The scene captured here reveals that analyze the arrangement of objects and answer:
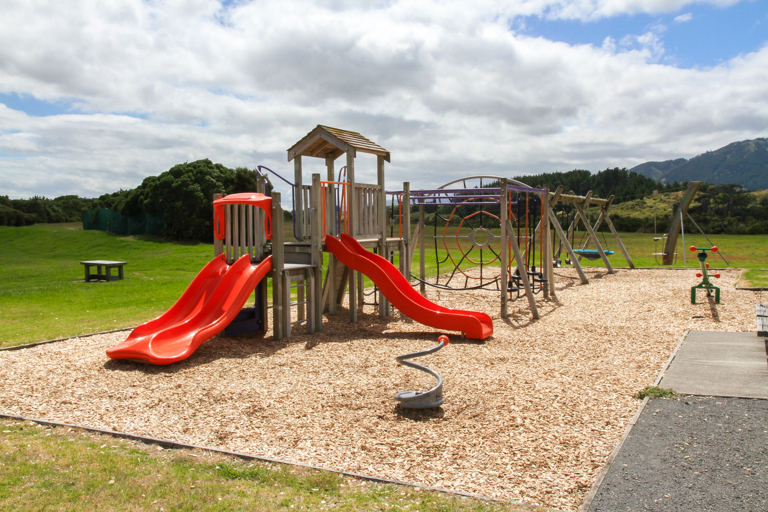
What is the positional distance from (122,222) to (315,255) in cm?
3214

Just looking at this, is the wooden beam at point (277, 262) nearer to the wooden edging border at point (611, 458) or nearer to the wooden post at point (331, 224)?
the wooden post at point (331, 224)

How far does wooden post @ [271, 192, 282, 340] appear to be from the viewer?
8109mm

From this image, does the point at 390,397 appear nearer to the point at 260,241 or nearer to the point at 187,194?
the point at 260,241

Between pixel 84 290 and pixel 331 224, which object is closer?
pixel 331 224

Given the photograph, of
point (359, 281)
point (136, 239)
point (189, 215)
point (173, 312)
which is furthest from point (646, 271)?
point (136, 239)

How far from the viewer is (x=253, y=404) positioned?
5195 millimetres

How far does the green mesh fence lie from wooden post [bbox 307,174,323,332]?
2752 centimetres

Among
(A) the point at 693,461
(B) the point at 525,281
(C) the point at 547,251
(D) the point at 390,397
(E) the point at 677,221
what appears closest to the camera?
(A) the point at 693,461

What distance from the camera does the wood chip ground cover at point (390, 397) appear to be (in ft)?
12.9

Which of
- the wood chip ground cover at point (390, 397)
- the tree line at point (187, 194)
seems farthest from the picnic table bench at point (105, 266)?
the tree line at point (187, 194)

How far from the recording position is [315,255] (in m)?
8.88

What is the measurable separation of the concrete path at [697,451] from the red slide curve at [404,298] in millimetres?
2866

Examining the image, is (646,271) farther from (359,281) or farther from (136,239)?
(136,239)

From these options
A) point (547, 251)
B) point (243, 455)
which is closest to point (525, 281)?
point (547, 251)
